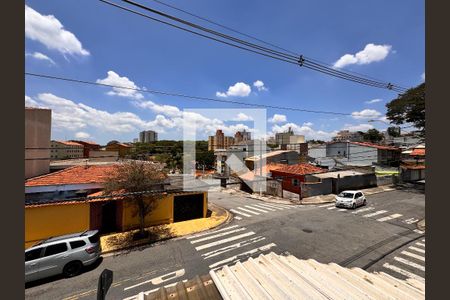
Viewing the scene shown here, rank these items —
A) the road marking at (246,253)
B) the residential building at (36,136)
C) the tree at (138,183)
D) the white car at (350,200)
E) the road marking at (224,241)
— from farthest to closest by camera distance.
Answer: the white car at (350,200) → the residential building at (36,136) → the tree at (138,183) → the road marking at (224,241) → the road marking at (246,253)

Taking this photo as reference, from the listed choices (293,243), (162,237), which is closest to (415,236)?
(293,243)

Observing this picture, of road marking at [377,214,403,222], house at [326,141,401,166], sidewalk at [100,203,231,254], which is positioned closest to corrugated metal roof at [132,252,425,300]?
sidewalk at [100,203,231,254]

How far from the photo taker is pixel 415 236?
12.8 meters

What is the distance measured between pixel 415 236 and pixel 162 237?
15919 millimetres

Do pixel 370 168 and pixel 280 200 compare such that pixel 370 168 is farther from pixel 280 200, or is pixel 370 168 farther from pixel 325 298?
pixel 325 298

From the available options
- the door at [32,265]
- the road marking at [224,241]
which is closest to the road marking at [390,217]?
the road marking at [224,241]

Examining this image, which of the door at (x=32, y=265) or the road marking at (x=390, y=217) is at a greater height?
the door at (x=32, y=265)

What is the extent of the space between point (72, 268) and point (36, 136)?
13715 mm

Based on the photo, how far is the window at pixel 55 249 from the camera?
8.91m

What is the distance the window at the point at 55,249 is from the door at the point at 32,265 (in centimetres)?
27

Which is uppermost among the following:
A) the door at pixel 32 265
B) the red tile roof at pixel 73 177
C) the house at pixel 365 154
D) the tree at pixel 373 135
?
the tree at pixel 373 135

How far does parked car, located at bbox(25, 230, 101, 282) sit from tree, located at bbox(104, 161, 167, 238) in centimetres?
293

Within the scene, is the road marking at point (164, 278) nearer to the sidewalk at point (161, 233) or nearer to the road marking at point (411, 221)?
the sidewalk at point (161, 233)

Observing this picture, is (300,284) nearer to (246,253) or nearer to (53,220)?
(246,253)
